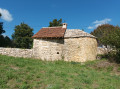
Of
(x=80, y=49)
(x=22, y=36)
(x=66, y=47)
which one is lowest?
(x=80, y=49)

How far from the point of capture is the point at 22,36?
21.9 metres

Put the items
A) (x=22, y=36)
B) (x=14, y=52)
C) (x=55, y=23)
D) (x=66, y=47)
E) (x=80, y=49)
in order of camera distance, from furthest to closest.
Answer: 1. (x=55, y=23)
2. (x=22, y=36)
3. (x=14, y=52)
4. (x=66, y=47)
5. (x=80, y=49)

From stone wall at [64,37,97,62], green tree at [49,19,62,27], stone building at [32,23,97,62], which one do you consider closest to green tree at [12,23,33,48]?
green tree at [49,19,62,27]

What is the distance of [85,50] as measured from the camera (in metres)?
10.5

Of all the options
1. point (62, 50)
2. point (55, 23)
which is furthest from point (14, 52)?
point (55, 23)

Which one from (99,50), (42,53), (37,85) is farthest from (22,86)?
(99,50)

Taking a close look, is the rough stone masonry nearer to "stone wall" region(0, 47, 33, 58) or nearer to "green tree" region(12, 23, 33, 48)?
"stone wall" region(0, 47, 33, 58)

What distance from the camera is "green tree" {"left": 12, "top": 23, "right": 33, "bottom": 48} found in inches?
837

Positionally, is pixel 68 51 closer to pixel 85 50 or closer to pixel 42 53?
pixel 85 50

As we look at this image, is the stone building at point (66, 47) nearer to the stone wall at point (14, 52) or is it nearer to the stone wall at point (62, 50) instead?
the stone wall at point (62, 50)

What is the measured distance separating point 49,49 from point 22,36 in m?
13.6

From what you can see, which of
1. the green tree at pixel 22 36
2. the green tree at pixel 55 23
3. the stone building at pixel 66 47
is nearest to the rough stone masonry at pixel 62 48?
the stone building at pixel 66 47

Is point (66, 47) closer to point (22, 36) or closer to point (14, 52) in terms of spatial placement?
point (14, 52)

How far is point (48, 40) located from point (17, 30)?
1396 centimetres
